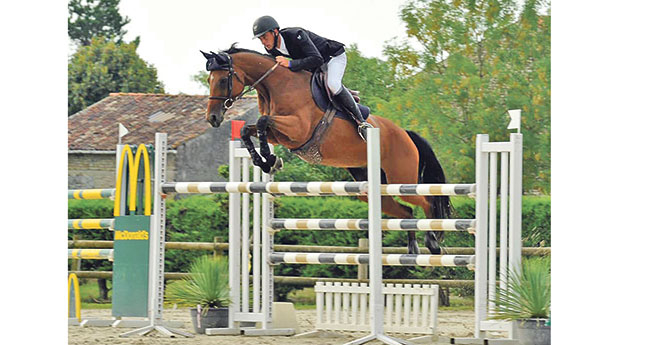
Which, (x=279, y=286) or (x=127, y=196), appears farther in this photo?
(x=279, y=286)

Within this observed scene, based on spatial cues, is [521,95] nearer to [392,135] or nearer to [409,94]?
[409,94]

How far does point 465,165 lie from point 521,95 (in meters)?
1.19

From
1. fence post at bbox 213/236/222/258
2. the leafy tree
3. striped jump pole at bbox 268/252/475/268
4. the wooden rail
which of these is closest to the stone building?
the leafy tree

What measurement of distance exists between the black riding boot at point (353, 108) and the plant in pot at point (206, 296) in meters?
1.18

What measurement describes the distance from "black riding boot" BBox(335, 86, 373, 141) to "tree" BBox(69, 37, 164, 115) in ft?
41.5

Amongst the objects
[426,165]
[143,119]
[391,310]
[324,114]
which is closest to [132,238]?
[324,114]

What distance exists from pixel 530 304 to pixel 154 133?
968 cm

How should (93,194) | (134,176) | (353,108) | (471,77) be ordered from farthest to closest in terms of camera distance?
1. (471,77)
2. (93,194)
3. (134,176)
4. (353,108)

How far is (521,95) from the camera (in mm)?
11289

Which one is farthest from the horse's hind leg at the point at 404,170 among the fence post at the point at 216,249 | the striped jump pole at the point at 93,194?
the fence post at the point at 216,249

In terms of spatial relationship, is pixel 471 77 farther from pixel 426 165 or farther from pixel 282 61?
pixel 282 61

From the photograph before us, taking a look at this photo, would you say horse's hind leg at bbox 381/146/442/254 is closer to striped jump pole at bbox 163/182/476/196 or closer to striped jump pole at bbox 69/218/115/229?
striped jump pole at bbox 163/182/476/196

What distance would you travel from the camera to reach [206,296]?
544 centimetres
